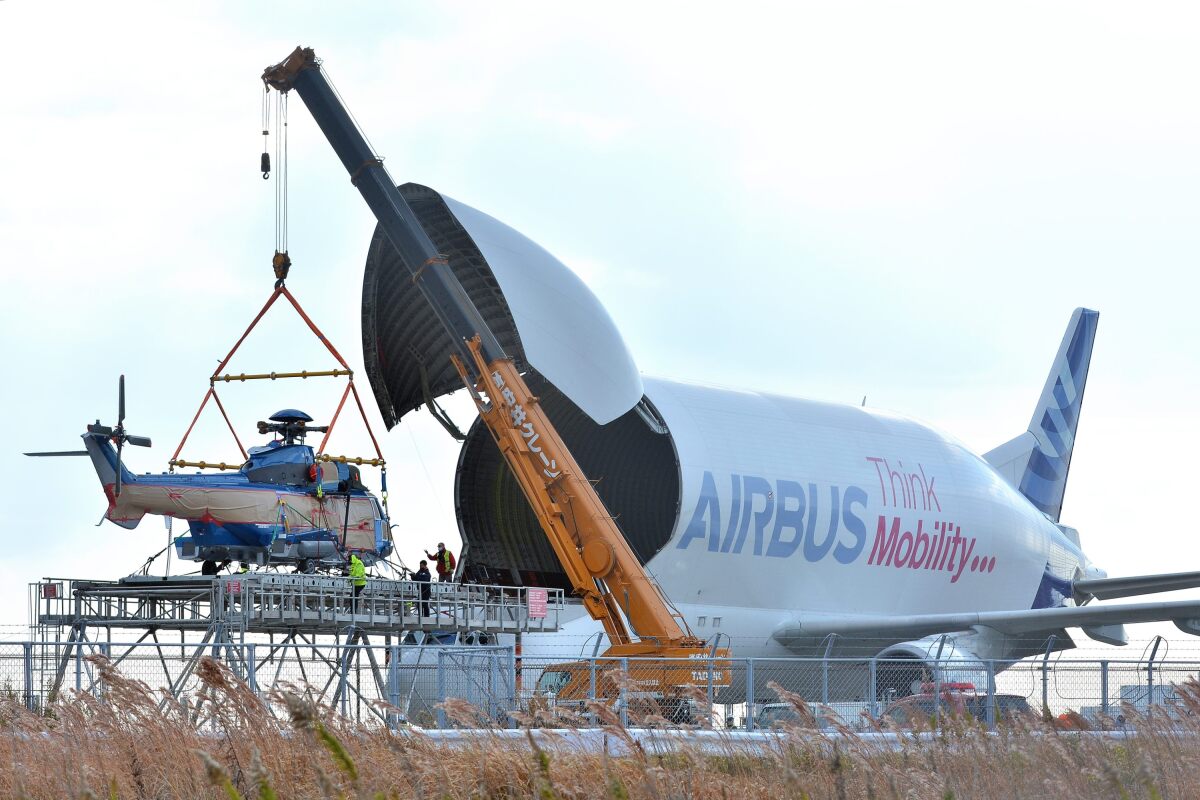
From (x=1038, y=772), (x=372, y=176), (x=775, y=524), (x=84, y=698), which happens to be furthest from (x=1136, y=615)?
(x=84, y=698)

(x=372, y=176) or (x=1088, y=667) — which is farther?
(x=372, y=176)

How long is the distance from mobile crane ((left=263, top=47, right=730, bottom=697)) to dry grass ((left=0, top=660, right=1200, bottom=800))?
1378cm

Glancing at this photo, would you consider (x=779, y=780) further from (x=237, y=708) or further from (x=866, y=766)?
(x=237, y=708)

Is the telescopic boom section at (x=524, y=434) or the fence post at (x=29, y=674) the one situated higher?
the telescopic boom section at (x=524, y=434)

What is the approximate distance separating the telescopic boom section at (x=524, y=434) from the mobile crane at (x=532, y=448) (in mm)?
17

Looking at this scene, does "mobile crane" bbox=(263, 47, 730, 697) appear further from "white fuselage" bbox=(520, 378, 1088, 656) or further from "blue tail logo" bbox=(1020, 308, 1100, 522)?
"blue tail logo" bbox=(1020, 308, 1100, 522)

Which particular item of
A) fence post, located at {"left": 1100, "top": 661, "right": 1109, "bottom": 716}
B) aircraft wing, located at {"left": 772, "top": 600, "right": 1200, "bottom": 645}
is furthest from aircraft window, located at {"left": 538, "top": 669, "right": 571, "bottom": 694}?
fence post, located at {"left": 1100, "top": 661, "right": 1109, "bottom": 716}

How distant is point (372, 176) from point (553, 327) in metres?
4.12

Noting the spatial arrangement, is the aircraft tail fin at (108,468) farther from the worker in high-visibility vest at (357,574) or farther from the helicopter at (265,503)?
Result: the worker in high-visibility vest at (357,574)

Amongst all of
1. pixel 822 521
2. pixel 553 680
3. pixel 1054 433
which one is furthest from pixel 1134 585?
pixel 553 680

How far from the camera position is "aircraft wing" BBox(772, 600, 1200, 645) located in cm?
2961

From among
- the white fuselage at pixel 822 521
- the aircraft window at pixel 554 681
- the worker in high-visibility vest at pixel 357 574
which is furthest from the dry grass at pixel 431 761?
the white fuselage at pixel 822 521

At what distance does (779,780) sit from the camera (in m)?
10.4

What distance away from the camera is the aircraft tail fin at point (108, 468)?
23.7 meters
